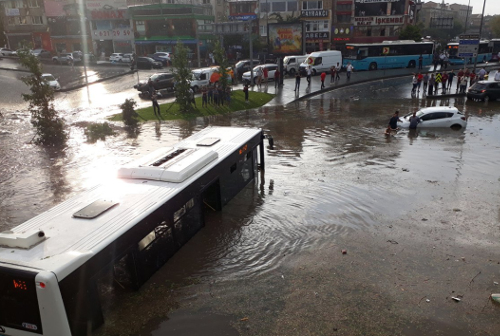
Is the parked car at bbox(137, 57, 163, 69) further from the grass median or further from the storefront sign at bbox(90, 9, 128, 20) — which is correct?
the grass median

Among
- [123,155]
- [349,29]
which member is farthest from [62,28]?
[123,155]

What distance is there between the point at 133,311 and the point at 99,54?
62.0 m

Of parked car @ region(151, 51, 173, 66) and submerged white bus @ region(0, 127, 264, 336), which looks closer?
submerged white bus @ region(0, 127, 264, 336)

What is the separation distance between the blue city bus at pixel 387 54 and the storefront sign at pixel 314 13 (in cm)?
1400

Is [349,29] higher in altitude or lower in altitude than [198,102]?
higher

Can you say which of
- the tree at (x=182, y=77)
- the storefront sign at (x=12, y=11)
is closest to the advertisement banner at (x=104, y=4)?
the storefront sign at (x=12, y=11)

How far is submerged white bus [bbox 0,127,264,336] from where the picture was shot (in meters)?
5.63

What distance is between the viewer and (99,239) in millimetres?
6430

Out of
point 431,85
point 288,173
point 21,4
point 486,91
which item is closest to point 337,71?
point 431,85

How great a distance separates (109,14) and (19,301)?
201 feet

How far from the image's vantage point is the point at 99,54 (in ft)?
206

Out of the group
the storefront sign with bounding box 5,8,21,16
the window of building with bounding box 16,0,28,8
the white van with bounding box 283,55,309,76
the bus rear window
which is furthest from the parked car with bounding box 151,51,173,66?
the bus rear window

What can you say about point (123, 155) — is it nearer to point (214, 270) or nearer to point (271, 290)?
point (214, 270)

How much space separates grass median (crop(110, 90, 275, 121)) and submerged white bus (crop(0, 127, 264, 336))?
14.5m
